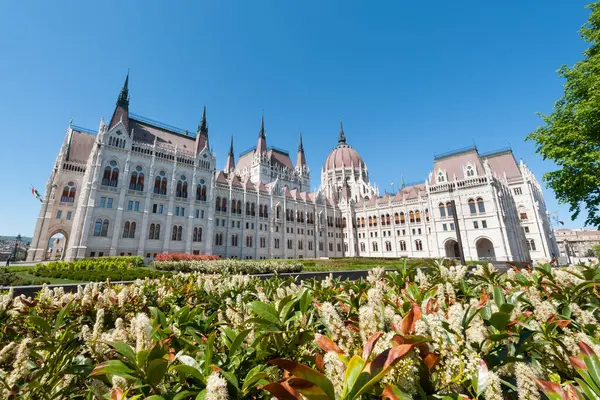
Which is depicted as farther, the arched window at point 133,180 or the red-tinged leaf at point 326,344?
the arched window at point 133,180

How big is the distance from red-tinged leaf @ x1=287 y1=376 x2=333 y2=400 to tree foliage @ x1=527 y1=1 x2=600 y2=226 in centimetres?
1940

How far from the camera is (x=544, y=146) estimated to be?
16.0 metres

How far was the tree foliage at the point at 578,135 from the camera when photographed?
544 inches

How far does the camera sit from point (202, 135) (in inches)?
1804

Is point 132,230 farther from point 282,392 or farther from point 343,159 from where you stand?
point 343,159

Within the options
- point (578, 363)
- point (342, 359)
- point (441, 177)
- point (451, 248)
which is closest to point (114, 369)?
point (342, 359)

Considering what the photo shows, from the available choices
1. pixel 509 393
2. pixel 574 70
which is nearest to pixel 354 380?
pixel 509 393

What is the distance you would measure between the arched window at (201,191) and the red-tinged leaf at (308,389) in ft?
140

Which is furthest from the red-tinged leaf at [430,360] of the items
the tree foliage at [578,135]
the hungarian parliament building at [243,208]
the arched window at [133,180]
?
the arched window at [133,180]

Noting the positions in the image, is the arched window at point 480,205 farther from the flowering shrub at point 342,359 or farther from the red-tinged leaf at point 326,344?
the red-tinged leaf at point 326,344

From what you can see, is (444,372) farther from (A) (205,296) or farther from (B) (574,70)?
(B) (574,70)

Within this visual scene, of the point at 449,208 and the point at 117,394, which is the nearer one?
the point at 117,394

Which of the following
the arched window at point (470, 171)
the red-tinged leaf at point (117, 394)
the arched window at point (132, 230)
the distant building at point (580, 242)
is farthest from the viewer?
the distant building at point (580, 242)

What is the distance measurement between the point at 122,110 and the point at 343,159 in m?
57.7
